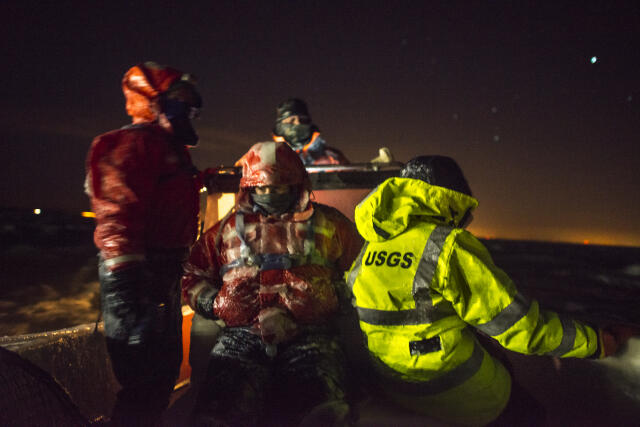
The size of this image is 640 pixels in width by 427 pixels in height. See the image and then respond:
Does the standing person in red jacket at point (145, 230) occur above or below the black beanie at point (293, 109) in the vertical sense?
below

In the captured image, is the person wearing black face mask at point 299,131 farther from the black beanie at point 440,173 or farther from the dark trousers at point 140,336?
the dark trousers at point 140,336

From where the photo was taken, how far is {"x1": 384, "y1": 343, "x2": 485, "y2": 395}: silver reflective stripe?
1.80m

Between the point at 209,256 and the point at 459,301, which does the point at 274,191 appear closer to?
the point at 209,256

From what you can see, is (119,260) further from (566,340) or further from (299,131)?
(299,131)

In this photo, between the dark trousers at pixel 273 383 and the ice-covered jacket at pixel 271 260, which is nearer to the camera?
the dark trousers at pixel 273 383

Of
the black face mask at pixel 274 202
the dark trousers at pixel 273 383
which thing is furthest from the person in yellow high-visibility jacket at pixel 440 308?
the black face mask at pixel 274 202

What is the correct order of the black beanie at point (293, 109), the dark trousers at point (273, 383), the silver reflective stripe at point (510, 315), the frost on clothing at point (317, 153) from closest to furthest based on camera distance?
the silver reflective stripe at point (510, 315)
the dark trousers at point (273, 383)
the black beanie at point (293, 109)
the frost on clothing at point (317, 153)

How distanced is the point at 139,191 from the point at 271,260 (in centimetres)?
89

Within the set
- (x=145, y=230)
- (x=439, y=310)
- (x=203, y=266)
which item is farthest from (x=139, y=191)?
(x=439, y=310)

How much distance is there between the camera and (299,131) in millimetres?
4727

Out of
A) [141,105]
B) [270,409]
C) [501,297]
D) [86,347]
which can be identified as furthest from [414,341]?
[86,347]

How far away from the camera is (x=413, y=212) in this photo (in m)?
1.81

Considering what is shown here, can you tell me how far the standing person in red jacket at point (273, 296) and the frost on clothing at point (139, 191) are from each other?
0.37 meters

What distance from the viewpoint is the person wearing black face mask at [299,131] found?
4695 mm
